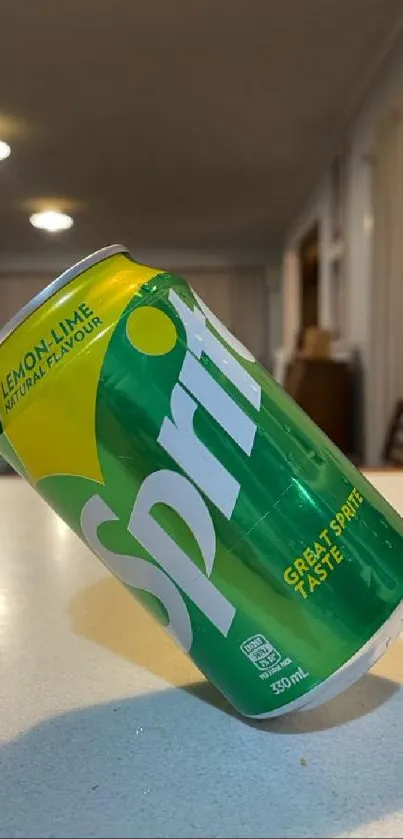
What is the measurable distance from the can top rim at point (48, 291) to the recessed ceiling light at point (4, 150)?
361 cm

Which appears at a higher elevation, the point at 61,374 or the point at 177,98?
the point at 177,98

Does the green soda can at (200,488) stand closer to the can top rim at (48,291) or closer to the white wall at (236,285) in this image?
the can top rim at (48,291)

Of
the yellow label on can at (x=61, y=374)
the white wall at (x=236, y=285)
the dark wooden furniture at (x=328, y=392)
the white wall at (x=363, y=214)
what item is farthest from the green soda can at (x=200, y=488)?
the white wall at (x=236, y=285)

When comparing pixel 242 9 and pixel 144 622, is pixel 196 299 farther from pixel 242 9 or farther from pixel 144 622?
pixel 242 9

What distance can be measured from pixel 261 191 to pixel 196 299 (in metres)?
4.40

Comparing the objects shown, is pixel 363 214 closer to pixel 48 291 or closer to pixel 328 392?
pixel 328 392

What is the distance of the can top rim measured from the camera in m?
0.24

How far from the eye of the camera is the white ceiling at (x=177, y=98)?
2410 millimetres

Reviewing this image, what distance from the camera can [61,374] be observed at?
22cm

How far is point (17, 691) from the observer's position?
28cm

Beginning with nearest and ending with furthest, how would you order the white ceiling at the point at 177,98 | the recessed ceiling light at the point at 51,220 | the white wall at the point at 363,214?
the white ceiling at the point at 177,98 < the white wall at the point at 363,214 < the recessed ceiling light at the point at 51,220

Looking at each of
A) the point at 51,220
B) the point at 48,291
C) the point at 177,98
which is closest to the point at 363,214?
the point at 177,98

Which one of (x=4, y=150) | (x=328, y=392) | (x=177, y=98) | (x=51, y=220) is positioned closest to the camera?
(x=177, y=98)

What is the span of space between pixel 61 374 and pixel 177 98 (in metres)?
3.06
